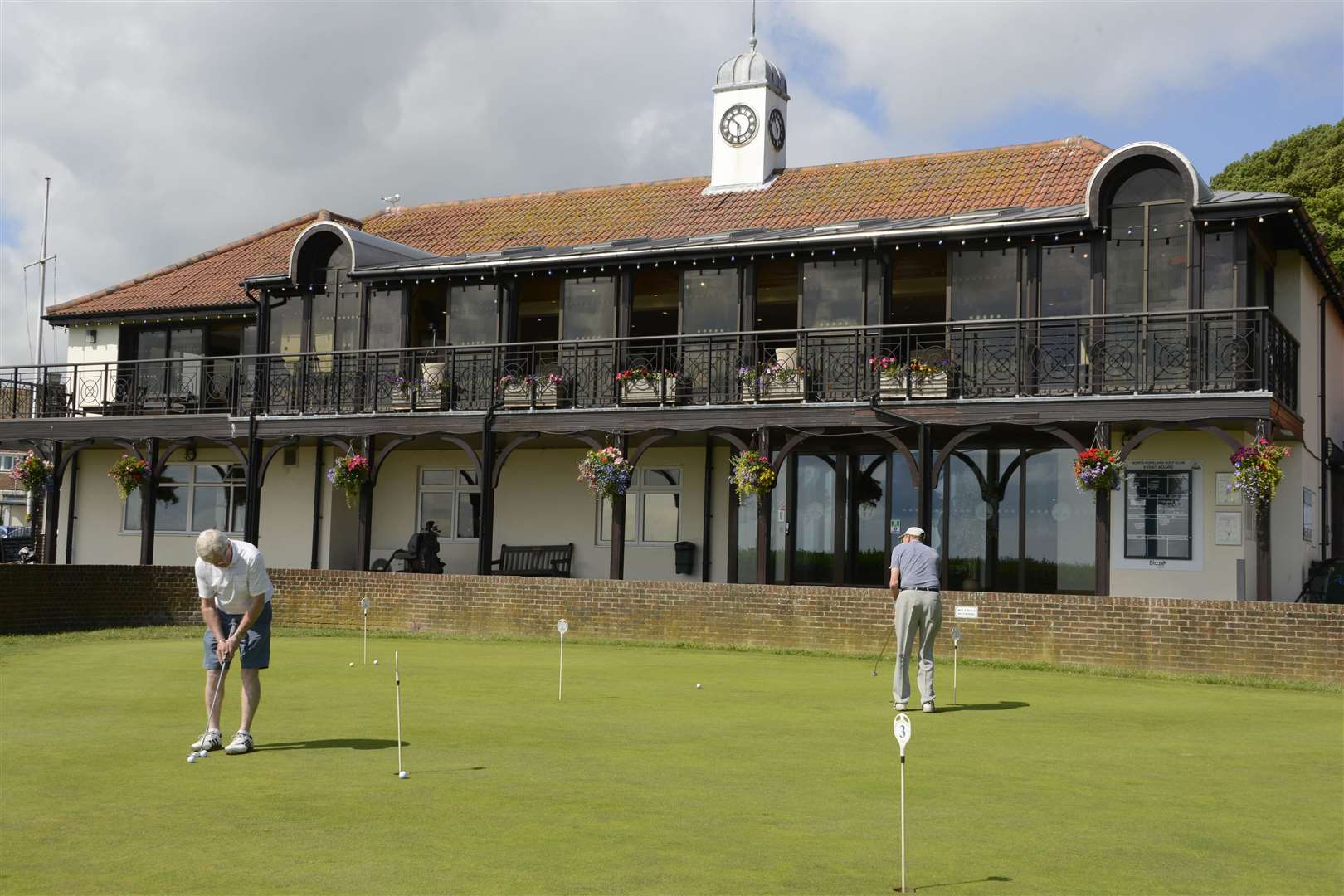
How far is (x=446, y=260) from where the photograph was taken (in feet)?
82.9

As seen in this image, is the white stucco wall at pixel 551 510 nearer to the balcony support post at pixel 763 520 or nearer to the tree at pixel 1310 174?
the balcony support post at pixel 763 520

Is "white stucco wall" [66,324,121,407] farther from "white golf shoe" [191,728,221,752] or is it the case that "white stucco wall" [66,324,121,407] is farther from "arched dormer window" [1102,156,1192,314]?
"white golf shoe" [191,728,221,752]

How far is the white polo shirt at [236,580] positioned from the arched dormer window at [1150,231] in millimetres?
14255

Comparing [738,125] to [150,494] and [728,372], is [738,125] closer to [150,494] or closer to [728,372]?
[728,372]

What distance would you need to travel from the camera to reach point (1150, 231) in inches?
786

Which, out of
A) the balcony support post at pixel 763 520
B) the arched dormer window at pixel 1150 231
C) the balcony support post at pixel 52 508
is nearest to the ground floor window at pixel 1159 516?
the arched dormer window at pixel 1150 231

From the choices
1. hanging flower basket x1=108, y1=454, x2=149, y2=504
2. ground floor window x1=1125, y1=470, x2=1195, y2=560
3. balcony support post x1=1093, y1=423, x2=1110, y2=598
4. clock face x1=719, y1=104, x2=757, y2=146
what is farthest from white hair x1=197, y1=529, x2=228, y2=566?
clock face x1=719, y1=104, x2=757, y2=146

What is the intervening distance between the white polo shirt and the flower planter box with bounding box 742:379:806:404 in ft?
43.3

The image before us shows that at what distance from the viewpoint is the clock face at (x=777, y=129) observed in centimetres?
2741

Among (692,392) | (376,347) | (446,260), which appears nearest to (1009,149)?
(692,392)

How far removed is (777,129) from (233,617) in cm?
2038

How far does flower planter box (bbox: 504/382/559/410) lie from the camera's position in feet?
76.9

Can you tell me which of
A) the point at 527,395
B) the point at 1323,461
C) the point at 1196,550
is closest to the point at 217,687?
the point at 527,395

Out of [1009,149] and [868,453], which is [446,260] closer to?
[868,453]
